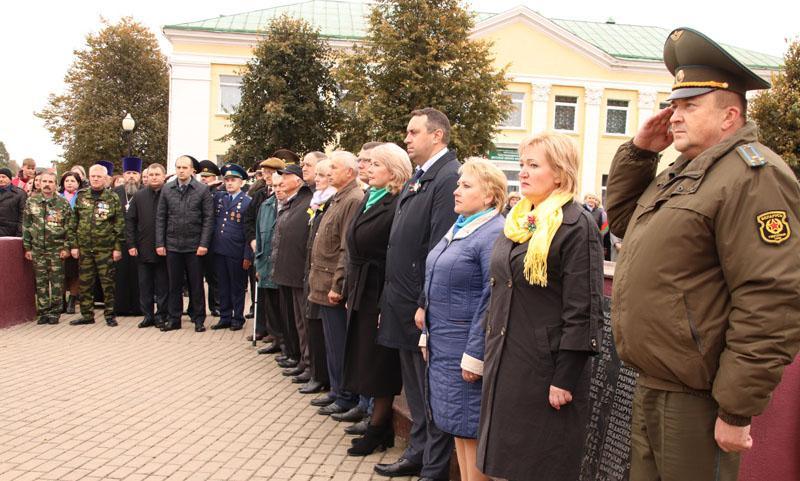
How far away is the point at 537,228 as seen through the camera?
3.54m

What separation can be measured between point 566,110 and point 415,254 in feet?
123

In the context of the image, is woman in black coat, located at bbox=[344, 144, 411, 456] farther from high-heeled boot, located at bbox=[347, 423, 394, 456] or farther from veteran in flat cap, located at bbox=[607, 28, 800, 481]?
veteran in flat cap, located at bbox=[607, 28, 800, 481]

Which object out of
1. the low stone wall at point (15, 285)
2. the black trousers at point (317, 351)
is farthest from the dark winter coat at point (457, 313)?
the low stone wall at point (15, 285)

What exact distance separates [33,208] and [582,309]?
10.1m

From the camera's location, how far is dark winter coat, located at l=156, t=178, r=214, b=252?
11.0 metres

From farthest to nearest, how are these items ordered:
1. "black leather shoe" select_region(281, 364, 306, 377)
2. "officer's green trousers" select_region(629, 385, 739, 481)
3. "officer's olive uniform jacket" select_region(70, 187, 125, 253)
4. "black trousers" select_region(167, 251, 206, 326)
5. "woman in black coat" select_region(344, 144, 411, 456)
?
"officer's olive uniform jacket" select_region(70, 187, 125, 253)
"black trousers" select_region(167, 251, 206, 326)
"black leather shoe" select_region(281, 364, 306, 377)
"woman in black coat" select_region(344, 144, 411, 456)
"officer's green trousers" select_region(629, 385, 739, 481)

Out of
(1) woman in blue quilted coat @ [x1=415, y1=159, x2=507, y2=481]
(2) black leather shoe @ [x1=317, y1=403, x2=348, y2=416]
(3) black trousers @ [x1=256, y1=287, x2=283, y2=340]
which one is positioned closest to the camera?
(1) woman in blue quilted coat @ [x1=415, y1=159, x2=507, y2=481]

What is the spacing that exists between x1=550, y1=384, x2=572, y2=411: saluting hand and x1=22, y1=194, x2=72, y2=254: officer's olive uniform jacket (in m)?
9.74

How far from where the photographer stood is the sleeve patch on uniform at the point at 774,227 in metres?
2.47

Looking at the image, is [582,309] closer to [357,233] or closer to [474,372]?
[474,372]

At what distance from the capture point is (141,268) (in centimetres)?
1141

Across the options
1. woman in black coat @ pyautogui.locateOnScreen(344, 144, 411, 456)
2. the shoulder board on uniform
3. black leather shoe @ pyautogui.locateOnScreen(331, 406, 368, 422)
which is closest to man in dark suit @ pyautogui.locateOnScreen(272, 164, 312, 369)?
black leather shoe @ pyautogui.locateOnScreen(331, 406, 368, 422)

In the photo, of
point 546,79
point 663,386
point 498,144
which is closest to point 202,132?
point 498,144

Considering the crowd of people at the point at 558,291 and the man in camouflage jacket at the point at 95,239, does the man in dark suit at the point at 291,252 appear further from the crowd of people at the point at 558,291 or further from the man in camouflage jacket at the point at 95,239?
Answer: the man in camouflage jacket at the point at 95,239
